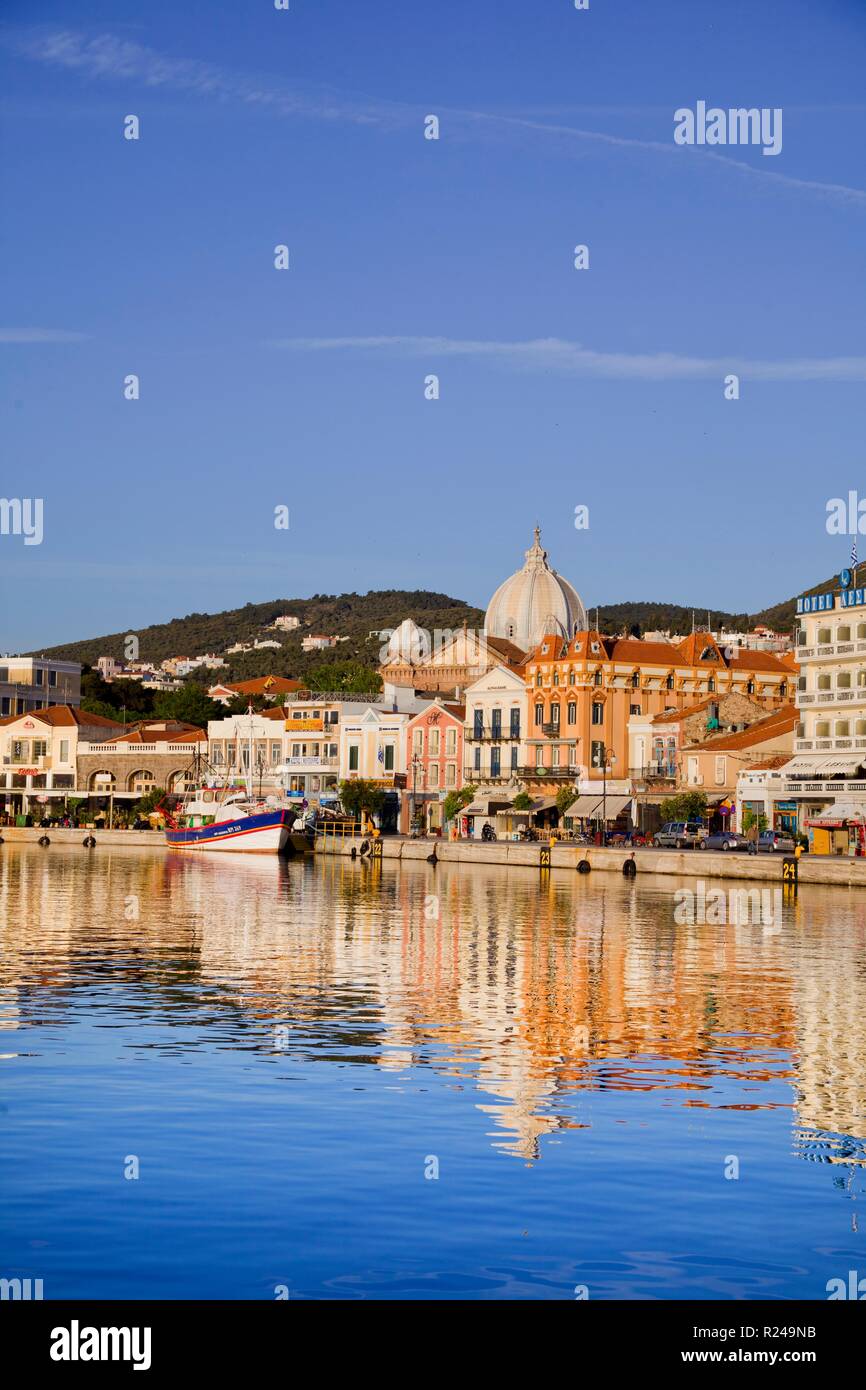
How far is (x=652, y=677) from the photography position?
10356cm

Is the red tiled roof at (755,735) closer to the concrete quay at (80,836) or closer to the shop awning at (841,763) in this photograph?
the shop awning at (841,763)

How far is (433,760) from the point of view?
375ft

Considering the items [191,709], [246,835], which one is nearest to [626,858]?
[246,835]

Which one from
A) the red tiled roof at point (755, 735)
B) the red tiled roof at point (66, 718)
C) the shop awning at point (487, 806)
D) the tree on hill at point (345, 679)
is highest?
the tree on hill at point (345, 679)

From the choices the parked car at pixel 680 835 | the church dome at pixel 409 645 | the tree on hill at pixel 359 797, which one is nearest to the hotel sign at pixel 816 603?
the parked car at pixel 680 835

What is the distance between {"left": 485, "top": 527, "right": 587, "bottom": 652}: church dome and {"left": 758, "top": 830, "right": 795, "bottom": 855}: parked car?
2108 inches

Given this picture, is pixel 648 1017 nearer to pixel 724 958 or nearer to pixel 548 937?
pixel 724 958

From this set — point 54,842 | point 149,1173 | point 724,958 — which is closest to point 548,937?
point 724,958

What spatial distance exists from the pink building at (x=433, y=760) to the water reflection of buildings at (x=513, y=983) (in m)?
49.7

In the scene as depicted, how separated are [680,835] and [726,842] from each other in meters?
6.42

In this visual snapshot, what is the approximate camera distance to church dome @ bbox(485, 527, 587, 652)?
133 meters

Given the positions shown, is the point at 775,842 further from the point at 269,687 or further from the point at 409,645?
the point at 269,687

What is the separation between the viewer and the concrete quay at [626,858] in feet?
217

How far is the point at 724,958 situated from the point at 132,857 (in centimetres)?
6748
